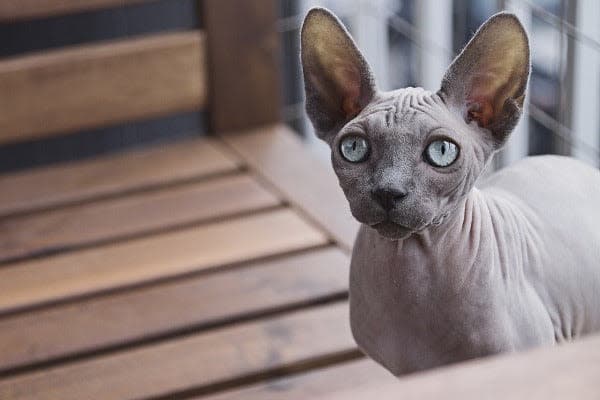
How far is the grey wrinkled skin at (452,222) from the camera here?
2.74 ft

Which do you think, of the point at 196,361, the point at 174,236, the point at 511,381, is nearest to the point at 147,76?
the point at 174,236

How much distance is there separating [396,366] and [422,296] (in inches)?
2.8

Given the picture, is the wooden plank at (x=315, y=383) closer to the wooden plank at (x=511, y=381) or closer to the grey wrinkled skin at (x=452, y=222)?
the grey wrinkled skin at (x=452, y=222)

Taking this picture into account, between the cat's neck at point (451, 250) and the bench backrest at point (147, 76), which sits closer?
the cat's neck at point (451, 250)

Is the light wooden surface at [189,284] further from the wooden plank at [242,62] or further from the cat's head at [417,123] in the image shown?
the cat's head at [417,123]

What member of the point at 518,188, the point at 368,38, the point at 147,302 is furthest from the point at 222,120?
the point at 518,188

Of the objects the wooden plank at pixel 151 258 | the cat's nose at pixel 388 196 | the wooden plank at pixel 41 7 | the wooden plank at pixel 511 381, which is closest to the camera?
the wooden plank at pixel 511 381

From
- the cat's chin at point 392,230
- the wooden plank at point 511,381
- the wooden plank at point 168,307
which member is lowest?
the wooden plank at point 168,307

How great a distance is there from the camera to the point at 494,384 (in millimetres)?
625

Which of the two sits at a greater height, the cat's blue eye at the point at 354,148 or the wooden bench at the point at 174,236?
the cat's blue eye at the point at 354,148

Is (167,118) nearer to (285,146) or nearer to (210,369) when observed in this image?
(285,146)

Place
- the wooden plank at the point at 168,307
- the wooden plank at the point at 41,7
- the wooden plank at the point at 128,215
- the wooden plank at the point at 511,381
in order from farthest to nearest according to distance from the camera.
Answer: the wooden plank at the point at 41,7
the wooden plank at the point at 128,215
the wooden plank at the point at 168,307
the wooden plank at the point at 511,381

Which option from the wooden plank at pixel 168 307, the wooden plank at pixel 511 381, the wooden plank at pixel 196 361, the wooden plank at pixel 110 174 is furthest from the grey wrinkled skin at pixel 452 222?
the wooden plank at pixel 110 174

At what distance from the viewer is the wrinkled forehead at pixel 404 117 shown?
83 centimetres
